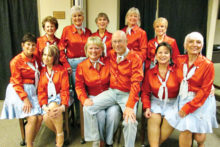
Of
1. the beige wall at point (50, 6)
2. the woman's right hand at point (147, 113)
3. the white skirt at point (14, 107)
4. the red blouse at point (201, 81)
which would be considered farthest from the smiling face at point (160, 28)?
the white skirt at point (14, 107)

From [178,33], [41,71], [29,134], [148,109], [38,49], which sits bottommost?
[29,134]

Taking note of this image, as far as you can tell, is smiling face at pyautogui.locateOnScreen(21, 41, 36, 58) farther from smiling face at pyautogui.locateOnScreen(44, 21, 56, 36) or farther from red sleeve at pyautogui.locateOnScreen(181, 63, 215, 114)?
red sleeve at pyautogui.locateOnScreen(181, 63, 215, 114)

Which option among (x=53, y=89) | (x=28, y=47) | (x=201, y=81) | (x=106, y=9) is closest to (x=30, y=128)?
(x=53, y=89)

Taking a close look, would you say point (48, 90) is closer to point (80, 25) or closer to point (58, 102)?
point (58, 102)

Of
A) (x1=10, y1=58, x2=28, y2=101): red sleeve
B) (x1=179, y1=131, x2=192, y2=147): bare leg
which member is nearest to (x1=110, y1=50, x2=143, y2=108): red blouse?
(x1=179, y1=131, x2=192, y2=147): bare leg

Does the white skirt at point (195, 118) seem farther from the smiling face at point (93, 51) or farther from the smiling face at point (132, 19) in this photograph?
the smiling face at point (132, 19)

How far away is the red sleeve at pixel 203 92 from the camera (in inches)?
70.7

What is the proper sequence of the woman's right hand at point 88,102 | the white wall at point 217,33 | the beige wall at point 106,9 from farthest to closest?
the white wall at point 217,33
the beige wall at point 106,9
the woman's right hand at point 88,102

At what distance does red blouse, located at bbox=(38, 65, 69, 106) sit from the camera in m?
2.08

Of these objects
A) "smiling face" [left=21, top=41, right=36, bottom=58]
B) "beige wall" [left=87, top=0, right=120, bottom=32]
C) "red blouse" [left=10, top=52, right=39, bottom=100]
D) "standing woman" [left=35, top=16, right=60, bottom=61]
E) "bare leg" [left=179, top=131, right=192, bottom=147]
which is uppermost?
"beige wall" [left=87, top=0, right=120, bottom=32]

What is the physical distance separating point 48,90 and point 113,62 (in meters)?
0.81

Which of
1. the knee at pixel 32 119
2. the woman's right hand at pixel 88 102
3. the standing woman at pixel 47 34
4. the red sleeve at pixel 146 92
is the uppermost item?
the standing woman at pixel 47 34

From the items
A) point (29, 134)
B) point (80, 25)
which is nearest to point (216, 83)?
point (80, 25)

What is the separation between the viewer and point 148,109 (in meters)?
1.99
